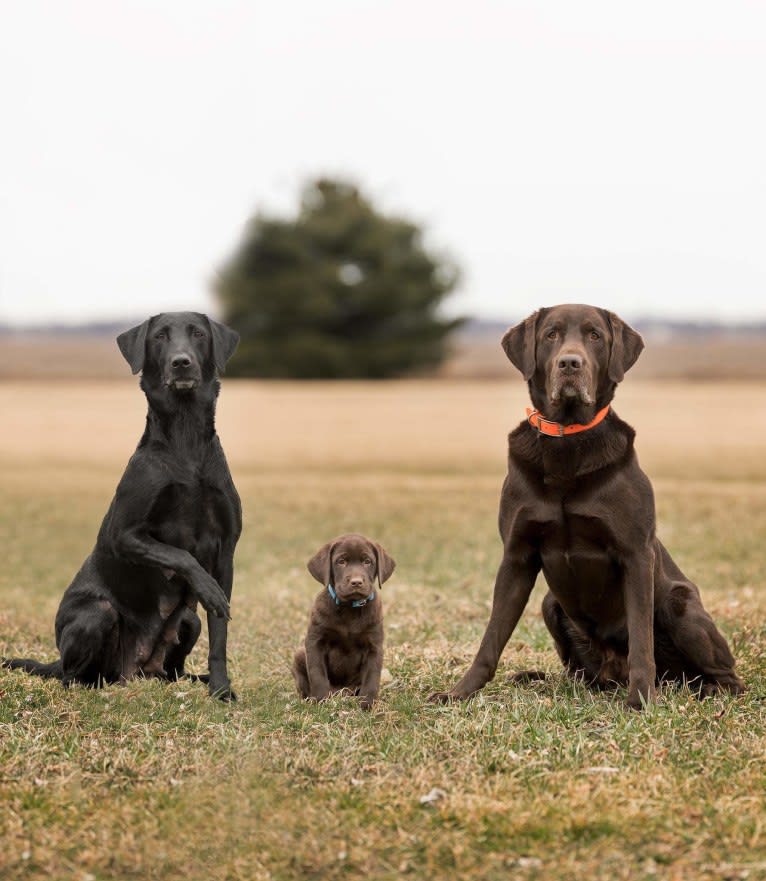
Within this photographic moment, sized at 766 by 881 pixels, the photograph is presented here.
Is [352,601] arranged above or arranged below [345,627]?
above

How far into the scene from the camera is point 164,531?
610 cm

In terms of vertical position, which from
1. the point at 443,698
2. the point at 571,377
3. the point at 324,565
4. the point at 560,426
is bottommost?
the point at 443,698

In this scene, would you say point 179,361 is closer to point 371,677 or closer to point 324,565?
point 324,565

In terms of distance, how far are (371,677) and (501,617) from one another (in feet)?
2.68

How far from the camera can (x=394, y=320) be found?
49.3 metres

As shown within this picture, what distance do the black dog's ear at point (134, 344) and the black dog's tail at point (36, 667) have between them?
1.68 m

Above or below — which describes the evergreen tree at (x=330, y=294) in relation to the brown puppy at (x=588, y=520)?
above

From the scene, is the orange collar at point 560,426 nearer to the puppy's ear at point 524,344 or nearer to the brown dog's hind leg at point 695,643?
the puppy's ear at point 524,344

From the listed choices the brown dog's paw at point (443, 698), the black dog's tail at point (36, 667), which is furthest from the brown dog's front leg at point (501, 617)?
the black dog's tail at point (36, 667)

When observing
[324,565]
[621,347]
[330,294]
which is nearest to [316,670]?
[324,565]

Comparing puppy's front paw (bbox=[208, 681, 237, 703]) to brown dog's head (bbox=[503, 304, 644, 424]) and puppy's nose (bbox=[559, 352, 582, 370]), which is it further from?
puppy's nose (bbox=[559, 352, 582, 370])

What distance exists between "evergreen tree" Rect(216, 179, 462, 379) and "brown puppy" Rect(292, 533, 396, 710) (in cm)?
4083

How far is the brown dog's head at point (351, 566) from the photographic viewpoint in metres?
6.10

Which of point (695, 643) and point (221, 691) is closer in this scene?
point (695, 643)
